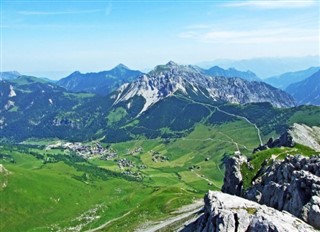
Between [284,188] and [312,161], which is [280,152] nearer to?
[312,161]

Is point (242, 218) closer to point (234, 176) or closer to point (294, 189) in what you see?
point (294, 189)

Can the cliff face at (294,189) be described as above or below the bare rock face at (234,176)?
above

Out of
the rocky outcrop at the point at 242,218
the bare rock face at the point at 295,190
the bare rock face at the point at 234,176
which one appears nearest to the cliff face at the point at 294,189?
the bare rock face at the point at 295,190

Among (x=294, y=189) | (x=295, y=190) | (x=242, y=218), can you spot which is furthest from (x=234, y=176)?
(x=242, y=218)

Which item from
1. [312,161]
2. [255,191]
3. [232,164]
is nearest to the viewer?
[312,161]

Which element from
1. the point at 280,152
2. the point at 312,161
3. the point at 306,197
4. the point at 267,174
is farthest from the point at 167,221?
the point at 306,197

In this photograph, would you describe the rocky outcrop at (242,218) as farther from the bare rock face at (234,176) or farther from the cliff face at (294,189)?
the bare rock face at (234,176)
